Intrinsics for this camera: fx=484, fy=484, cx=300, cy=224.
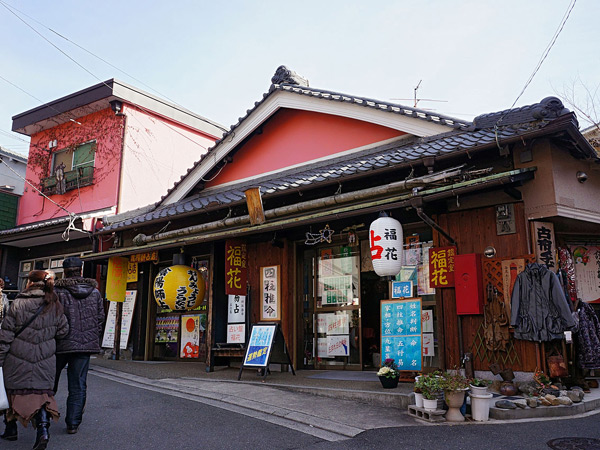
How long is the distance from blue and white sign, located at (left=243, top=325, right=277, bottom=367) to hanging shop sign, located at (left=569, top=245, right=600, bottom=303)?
20.8 feet

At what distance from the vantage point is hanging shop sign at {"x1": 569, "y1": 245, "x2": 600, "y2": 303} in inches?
393

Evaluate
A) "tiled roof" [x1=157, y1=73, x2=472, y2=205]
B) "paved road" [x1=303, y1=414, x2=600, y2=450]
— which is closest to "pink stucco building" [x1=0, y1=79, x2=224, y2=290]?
"tiled roof" [x1=157, y1=73, x2=472, y2=205]

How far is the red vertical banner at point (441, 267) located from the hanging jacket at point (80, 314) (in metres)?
5.74

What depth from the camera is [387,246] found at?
8336mm

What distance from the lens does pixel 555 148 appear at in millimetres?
8344

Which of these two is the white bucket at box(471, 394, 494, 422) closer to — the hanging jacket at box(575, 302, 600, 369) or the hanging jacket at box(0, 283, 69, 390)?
the hanging jacket at box(575, 302, 600, 369)

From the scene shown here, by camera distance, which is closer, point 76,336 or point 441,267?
point 76,336

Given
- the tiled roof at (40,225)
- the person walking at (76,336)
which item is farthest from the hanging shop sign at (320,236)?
the tiled roof at (40,225)

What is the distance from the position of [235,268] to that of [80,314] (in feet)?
18.5

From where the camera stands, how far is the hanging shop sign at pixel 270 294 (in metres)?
11.4

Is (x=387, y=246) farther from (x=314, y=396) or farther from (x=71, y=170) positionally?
(x=71, y=170)

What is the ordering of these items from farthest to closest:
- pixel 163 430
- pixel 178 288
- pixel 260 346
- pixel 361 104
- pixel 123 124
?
pixel 123 124, pixel 178 288, pixel 361 104, pixel 260 346, pixel 163 430

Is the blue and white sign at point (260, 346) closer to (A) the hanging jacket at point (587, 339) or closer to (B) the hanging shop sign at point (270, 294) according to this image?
(B) the hanging shop sign at point (270, 294)

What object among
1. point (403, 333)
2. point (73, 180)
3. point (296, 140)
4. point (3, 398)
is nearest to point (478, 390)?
point (403, 333)
